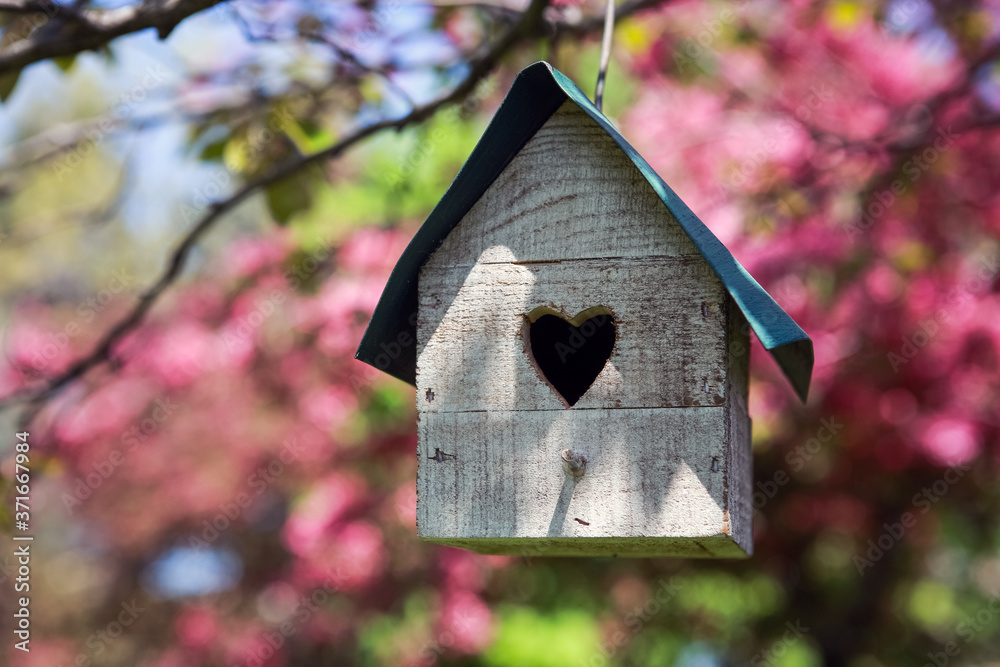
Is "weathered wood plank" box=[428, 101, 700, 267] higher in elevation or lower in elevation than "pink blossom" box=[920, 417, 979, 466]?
higher

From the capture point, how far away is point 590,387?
1393 millimetres

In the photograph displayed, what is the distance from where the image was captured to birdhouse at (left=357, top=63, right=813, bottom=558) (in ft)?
4.41

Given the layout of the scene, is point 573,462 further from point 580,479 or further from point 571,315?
point 571,315

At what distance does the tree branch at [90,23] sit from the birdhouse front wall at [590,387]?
2.26 feet

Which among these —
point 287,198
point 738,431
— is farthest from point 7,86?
point 738,431

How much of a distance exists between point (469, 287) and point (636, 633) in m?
4.64

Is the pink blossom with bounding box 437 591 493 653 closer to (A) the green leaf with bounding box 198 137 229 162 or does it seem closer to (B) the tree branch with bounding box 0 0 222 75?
(A) the green leaf with bounding box 198 137 229 162

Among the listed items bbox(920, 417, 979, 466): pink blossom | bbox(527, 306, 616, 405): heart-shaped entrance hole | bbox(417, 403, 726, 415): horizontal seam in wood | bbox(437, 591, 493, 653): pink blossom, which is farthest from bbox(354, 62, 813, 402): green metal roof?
bbox(437, 591, 493, 653): pink blossom

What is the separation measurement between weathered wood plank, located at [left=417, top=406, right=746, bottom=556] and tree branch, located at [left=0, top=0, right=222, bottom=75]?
0.88 metres

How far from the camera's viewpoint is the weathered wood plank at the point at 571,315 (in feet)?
4.48

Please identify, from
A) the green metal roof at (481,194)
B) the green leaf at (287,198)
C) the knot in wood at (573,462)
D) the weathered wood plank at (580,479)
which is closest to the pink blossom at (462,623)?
the green leaf at (287,198)

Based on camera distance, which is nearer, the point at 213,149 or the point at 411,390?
the point at 213,149

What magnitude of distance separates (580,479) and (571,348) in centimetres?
44

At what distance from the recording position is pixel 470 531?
139cm
